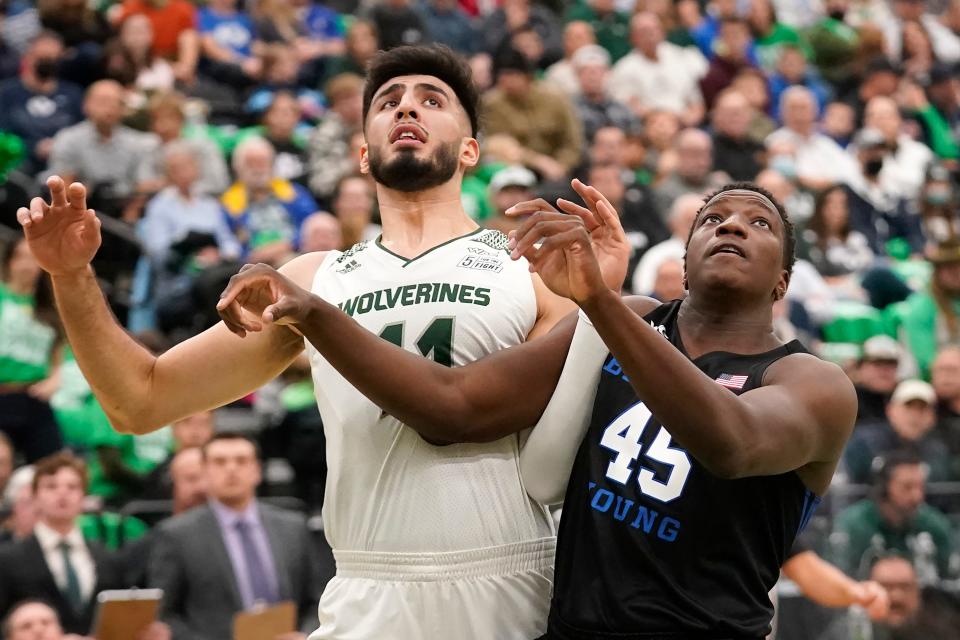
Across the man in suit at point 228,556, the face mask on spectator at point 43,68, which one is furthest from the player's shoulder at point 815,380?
the face mask on spectator at point 43,68

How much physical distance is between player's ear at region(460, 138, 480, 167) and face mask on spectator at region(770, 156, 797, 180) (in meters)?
9.04

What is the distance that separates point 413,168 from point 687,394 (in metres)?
1.41

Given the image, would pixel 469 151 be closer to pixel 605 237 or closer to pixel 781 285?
pixel 605 237

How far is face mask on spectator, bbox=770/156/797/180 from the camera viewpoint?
1346 centimetres

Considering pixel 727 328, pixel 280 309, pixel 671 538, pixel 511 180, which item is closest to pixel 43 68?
pixel 511 180

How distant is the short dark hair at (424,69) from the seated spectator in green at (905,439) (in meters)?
5.61

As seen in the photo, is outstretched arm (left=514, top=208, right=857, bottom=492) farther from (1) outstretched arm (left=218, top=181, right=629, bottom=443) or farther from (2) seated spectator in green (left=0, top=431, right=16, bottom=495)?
(2) seated spectator in green (left=0, top=431, right=16, bottom=495)

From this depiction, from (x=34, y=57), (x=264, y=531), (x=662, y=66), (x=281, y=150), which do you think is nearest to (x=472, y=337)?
(x=264, y=531)

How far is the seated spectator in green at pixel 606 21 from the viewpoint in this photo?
51.0ft

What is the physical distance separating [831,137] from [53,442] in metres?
8.99

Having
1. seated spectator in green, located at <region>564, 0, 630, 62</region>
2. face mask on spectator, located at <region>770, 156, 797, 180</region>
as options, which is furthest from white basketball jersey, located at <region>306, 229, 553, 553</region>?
seated spectator in green, located at <region>564, 0, 630, 62</region>

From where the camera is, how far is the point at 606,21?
15797 millimetres

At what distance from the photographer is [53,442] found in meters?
8.76

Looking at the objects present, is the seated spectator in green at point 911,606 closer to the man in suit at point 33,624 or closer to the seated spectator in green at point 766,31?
the man in suit at point 33,624
